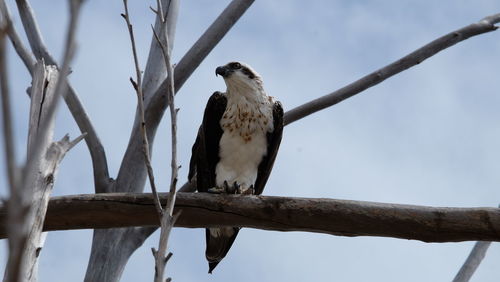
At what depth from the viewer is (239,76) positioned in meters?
6.66

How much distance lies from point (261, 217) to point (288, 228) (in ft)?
0.60

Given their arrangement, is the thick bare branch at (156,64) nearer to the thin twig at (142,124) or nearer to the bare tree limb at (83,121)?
the bare tree limb at (83,121)

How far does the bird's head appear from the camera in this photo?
659 cm

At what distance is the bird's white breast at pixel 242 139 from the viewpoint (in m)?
6.33

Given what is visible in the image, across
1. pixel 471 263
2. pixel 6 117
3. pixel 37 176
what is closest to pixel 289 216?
pixel 37 176

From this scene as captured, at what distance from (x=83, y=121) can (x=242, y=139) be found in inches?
75.6

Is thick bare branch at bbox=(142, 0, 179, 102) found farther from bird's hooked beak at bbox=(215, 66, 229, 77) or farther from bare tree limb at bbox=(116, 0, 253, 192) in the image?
bird's hooked beak at bbox=(215, 66, 229, 77)

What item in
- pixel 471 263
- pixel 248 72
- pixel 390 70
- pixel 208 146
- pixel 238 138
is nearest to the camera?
pixel 238 138

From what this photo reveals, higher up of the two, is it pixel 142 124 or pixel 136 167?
pixel 136 167

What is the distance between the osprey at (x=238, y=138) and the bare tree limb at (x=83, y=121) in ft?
3.61

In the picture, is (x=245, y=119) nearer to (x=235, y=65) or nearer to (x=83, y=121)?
(x=235, y=65)

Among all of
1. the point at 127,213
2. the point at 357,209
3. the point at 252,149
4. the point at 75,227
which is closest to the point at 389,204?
the point at 357,209

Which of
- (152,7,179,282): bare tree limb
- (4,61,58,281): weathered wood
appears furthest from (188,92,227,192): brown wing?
(152,7,179,282): bare tree limb

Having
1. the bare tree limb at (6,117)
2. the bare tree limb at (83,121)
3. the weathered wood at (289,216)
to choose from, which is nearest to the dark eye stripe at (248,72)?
the bare tree limb at (83,121)
